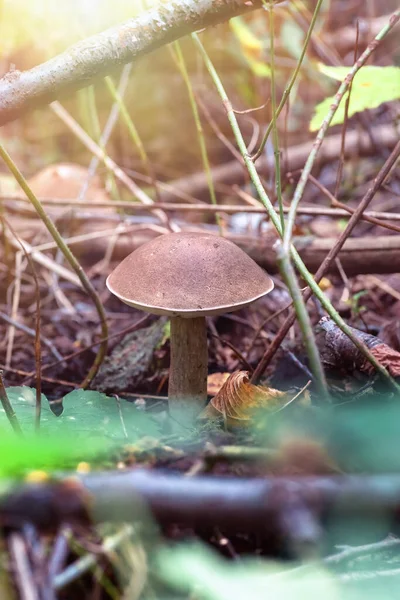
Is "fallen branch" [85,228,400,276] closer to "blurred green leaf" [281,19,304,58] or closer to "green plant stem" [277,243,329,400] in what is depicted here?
"green plant stem" [277,243,329,400]

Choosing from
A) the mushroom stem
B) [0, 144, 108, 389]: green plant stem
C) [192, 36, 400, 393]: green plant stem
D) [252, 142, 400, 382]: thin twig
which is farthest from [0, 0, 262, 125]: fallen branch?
the mushroom stem

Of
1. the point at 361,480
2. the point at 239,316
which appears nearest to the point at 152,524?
the point at 361,480

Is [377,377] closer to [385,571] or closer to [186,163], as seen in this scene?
[385,571]

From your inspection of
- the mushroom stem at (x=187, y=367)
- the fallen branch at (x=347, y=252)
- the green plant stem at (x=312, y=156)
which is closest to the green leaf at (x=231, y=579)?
the green plant stem at (x=312, y=156)

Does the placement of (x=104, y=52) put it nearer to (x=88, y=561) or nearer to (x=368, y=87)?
(x=368, y=87)

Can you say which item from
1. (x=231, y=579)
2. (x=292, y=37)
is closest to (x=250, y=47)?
(x=292, y=37)

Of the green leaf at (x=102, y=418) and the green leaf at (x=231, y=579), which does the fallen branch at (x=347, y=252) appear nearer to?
the green leaf at (x=102, y=418)
